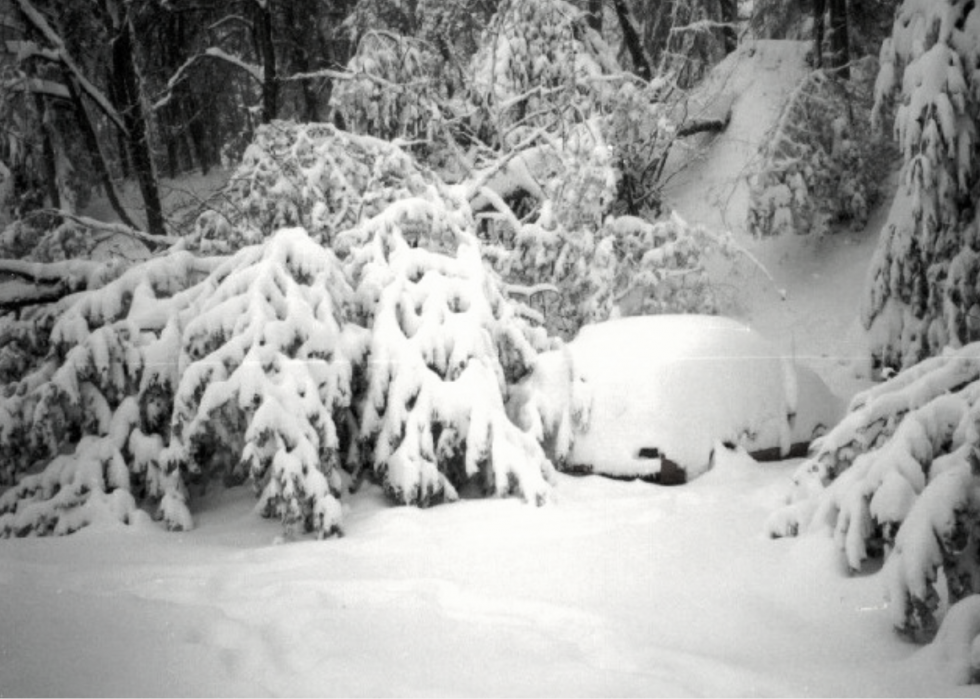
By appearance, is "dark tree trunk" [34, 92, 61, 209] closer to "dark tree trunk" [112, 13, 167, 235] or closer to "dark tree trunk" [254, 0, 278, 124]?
"dark tree trunk" [112, 13, 167, 235]

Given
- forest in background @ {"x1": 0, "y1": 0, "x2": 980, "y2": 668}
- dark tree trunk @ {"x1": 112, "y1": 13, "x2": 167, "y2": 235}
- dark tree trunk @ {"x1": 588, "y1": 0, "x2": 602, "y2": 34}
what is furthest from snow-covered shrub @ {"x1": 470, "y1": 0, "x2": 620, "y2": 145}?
dark tree trunk @ {"x1": 588, "y1": 0, "x2": 602, "y2": 34}

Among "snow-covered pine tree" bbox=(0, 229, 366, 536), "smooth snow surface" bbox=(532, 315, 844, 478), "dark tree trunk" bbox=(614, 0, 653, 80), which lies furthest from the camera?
"dark tree trunk" bbox=(614, 0, 653, 80)

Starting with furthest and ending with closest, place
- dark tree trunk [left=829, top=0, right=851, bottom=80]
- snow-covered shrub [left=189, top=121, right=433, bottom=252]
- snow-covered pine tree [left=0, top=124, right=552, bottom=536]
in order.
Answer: dark tree trunk [left=829, top=0, right=851, bottom=80] → snow-covered shrub [left=189, top=121, right=433, bottom=252] → snow-covered pine tree [left=0, top=124, right=552, bottom=536]

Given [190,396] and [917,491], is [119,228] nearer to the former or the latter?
[190,396]

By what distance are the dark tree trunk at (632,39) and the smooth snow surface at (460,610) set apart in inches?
432

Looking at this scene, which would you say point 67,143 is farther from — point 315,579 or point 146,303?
point 315,579

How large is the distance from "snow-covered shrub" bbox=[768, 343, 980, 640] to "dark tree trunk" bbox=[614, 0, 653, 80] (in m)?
11.6

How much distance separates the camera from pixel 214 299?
18.7ft

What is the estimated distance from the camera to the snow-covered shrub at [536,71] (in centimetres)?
989

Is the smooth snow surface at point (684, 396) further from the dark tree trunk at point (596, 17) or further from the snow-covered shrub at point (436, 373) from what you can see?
the dark tree trunk at point (596, 17)

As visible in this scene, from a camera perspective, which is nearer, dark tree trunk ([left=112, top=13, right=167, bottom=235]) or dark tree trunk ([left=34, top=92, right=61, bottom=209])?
dark tree trunk ([left=112, top=13, right=167, bottom=235])

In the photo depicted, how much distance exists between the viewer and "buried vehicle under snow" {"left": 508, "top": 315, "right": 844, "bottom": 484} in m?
6.42

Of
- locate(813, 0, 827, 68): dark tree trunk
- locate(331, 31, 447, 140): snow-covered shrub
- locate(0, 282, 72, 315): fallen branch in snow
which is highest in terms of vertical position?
locate(813, 0, 827, 68): dark tree trunk

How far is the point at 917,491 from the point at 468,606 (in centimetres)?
216
